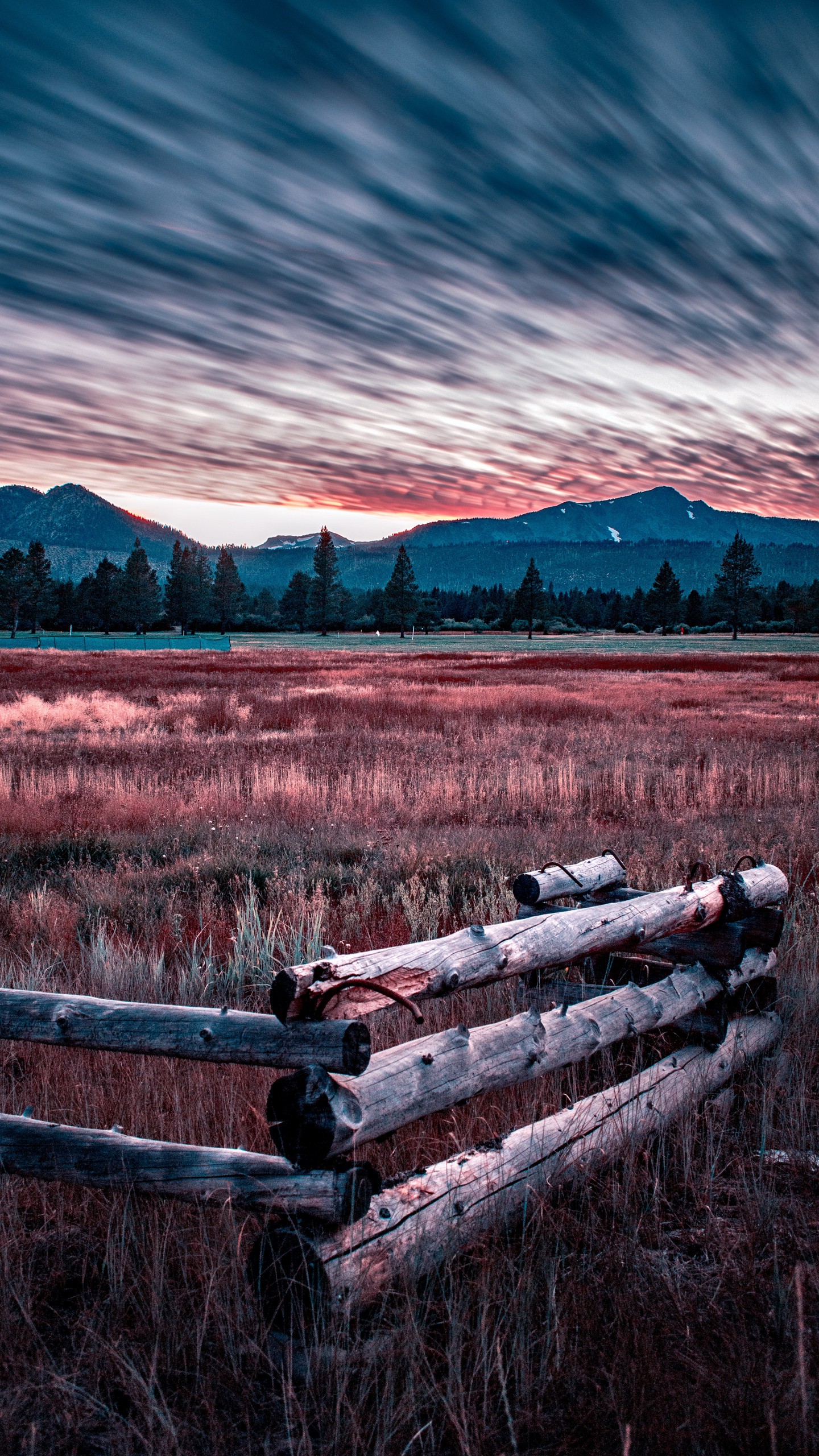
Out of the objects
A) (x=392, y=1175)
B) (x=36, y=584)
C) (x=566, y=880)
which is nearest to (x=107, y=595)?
(x=36, y=584)

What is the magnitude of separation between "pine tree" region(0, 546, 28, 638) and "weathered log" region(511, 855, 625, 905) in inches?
4347

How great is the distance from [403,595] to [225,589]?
92.4 feet

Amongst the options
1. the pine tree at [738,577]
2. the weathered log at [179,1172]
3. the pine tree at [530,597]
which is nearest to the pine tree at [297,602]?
the pine tree at [530,597]

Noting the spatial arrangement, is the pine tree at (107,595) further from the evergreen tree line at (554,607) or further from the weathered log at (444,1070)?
the weathered log at (444,1070)

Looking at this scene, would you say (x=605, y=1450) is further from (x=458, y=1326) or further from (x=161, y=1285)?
(x=161, y=1285)

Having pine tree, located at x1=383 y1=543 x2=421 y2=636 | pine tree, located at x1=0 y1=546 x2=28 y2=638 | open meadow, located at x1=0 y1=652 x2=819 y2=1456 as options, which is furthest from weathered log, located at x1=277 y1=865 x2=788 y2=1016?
pine tree, located at x1=383 y1=543 x2=421 y2=636

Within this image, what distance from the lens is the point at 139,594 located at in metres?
116

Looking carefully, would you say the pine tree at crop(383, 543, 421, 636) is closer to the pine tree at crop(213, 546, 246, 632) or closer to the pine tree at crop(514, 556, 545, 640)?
the pine tree at crop(514, 556, 545, 640)

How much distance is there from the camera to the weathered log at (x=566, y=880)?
14.8 ft

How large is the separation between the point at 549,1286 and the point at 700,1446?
0.58 meters

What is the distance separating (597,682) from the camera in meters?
36.6

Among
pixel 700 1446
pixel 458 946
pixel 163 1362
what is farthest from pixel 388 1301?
pixel 458 946

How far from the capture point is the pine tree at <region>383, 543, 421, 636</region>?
122438mm

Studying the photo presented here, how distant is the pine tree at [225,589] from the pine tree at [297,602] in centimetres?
1121
